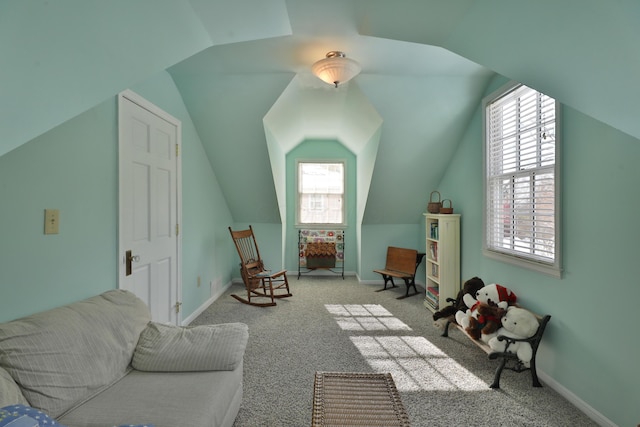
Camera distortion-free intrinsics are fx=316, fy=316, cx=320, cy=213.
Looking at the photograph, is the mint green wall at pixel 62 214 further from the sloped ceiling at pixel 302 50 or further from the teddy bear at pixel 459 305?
the teddy bear at pixel 459 305

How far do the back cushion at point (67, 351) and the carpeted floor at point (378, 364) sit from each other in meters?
0.79

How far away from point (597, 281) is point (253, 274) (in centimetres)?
360

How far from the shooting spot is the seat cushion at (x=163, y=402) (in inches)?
48.8

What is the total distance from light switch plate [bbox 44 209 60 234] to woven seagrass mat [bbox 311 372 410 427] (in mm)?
1593

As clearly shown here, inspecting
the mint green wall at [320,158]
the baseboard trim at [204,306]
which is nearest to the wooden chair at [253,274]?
the baseboard trim at [204,306]

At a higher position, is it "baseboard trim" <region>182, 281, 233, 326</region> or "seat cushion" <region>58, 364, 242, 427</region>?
"seat cushion" <region>58, 364, 242, 427</region>

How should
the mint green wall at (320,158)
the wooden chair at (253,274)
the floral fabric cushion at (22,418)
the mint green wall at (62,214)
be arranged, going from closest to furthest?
the floral fabric cushion at (22,418)
the mint green wall at (62,214)
the wooden chair at (253,274)
the mint green wall at (320,158)

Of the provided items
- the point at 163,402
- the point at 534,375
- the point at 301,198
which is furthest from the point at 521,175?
the point at 301,198

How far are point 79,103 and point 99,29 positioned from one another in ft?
1.16

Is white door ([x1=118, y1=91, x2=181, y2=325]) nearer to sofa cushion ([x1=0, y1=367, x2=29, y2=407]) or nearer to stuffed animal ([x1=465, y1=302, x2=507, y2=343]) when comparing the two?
sofa cushion ([x1=0, y1=367, x2=29, y2=407])

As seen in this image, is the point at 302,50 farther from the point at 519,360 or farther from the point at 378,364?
the point at 519,360

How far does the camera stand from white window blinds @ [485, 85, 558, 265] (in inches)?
90.3

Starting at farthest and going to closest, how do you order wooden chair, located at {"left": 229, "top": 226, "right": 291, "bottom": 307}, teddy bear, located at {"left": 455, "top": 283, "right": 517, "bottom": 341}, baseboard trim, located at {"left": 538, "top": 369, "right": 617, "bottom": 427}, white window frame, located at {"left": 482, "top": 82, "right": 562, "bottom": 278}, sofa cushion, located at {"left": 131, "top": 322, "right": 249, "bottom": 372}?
wooden chair, located at {"left": 229, "top": 226, "right": 291, "bottom": 307}
teddy bear, located at {"left": 455, "top": 283, "right": 517, "bottom": 341}
white window frame, located at {"left": 482, "top": 82, "right": 562, "bottom": 278}
baseboard trim, located at {"left": 538, "top": 369, "right": 617, "bottom": 427}
sofa cushion, located at {"left": 131, "top": 322, "right": 249, "bottom": 372}

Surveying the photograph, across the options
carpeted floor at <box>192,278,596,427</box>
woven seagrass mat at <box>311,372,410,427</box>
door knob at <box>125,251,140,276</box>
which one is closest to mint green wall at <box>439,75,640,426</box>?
carpeted floor at <box>192,278,596,427</box>
